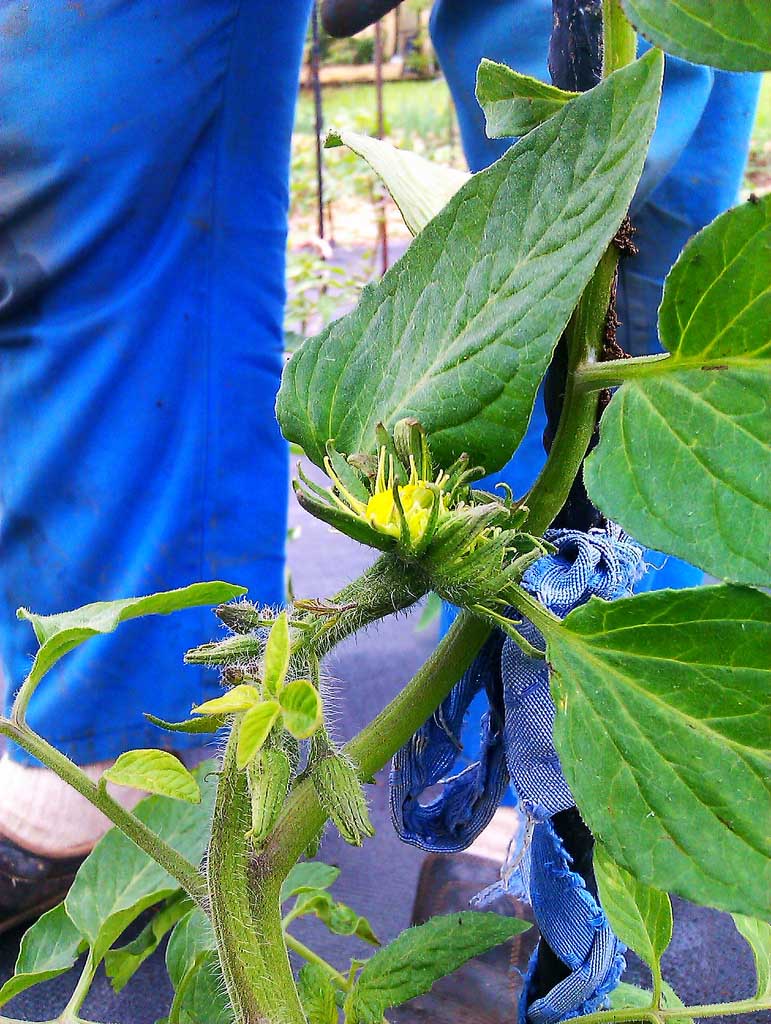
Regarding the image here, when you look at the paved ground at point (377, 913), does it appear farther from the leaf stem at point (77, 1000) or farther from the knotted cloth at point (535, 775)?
the leaf stem at point (77, 1000)

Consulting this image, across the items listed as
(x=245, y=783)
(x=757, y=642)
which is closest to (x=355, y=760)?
(x=245, y=783)

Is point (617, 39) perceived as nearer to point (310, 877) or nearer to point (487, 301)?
point (487, 301)

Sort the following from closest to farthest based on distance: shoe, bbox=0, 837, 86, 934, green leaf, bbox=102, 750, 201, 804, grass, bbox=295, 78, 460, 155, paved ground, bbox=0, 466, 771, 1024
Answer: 1. green leaf, bbox=102, 750, 201, 804
2. paved ground, bbox=0, 466, 771, 1024
3. shoe, bbox=0, 837, 86, 934
4. grass, bbox=295, 78, 460, 155

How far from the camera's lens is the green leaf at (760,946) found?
1.34 feet

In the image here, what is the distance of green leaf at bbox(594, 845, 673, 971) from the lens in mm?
385

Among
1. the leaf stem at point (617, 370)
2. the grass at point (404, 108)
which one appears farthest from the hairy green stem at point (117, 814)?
the grass at point (404, 108)

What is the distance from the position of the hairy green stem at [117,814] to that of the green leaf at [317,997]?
85mm

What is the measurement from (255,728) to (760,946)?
0.94 ft

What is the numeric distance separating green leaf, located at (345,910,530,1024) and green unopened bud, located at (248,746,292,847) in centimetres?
18

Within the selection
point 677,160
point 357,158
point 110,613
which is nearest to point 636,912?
point 110,613

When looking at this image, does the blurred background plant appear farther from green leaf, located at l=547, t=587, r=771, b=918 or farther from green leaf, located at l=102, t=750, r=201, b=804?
green leaf, located at l=102, t=750, r=201, b=804

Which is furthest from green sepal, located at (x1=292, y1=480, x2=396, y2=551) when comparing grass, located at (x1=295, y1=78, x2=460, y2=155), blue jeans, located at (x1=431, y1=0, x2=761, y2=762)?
grass, located at (x1=295, y1=78, x2=460, y2=155)

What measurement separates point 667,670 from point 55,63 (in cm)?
66

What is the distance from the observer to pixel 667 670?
0.27 metres
